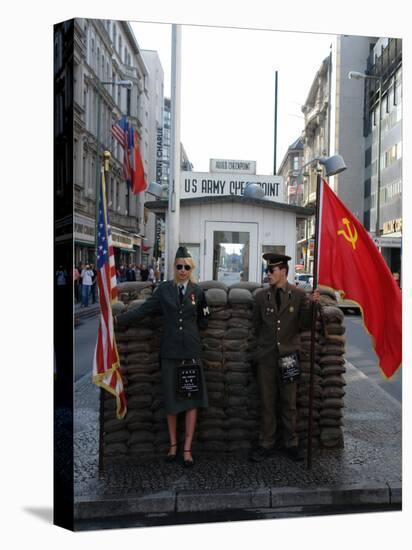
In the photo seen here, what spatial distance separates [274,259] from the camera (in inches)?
206

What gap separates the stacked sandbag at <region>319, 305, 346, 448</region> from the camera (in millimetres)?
5531

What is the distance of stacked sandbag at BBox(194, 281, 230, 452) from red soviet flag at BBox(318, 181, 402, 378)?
0.96 m

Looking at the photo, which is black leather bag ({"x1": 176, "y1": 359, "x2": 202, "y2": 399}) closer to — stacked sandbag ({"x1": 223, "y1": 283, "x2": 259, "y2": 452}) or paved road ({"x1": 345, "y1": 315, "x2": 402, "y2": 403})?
stacked sandbag ({"x1": 223, "y1": 283, "x2": 259, "y2": 452})

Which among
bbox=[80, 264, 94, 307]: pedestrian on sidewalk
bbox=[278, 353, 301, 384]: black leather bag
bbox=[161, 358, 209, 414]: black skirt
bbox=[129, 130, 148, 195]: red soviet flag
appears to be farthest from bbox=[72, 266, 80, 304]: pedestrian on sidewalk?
bbox=[278, 353, 301, 384]: black leather bag

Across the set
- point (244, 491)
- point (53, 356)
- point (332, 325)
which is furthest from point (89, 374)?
point (332, 325)

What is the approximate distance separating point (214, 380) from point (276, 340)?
2.16ft

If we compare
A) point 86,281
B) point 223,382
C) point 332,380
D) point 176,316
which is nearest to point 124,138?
point 86,281

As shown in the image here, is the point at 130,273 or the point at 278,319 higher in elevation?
the point at 130,273

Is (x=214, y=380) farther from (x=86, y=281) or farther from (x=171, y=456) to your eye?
(x=86, y=281)

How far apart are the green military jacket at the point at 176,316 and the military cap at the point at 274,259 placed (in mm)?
644

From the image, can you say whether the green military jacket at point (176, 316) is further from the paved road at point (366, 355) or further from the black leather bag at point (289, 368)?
the paved road at point (366, 355)

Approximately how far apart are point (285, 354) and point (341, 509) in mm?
1316

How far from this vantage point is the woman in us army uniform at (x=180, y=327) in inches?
200

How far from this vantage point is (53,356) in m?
4.70
